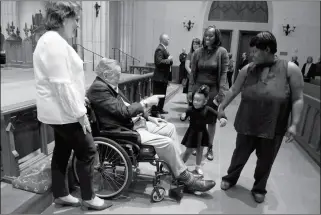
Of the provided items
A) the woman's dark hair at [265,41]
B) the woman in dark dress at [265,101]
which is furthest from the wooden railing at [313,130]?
the woman's dark hair at [265,41]

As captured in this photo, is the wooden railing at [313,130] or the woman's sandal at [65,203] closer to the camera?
the wooden railing at [313,130]

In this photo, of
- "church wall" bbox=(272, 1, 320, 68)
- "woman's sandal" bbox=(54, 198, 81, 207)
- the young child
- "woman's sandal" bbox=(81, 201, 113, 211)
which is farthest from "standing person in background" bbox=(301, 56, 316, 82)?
"woman's sandal" bbox=(54, 198, 81, 207)

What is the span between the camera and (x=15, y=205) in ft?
5.33

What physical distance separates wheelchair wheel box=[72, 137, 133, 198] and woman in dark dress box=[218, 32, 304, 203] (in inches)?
34.4

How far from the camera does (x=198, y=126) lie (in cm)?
233

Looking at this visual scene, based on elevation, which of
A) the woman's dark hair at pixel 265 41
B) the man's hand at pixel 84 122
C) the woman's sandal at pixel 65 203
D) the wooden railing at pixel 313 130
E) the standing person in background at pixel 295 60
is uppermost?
the woman's dark hair at pixel 265 41

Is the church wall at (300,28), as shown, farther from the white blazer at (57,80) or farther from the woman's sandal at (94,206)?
the woman's sandal at (94,206)

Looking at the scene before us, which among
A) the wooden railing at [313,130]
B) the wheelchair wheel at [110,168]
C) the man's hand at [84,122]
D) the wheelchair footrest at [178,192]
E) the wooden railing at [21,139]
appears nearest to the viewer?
the wooden railing at [313,130]

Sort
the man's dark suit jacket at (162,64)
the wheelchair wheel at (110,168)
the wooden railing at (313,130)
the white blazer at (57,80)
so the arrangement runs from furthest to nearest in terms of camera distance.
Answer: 1. the man's dark suit jacket at (162,64)
2. the wheelchair wheel at (110,168)
3. the white blazer at (57,80)
4. the wooden railing at (313,130)

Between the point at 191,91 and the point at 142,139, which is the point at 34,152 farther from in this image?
the point at 191,91

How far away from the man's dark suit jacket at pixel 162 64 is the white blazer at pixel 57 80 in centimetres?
222

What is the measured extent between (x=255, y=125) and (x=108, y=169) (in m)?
1.30

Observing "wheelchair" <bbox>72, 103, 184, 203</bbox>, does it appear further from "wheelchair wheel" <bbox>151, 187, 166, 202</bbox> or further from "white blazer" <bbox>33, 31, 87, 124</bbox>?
"white blazer" <bbox>33, 31, 87, 124</bbox>

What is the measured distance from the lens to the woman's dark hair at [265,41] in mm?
1621
